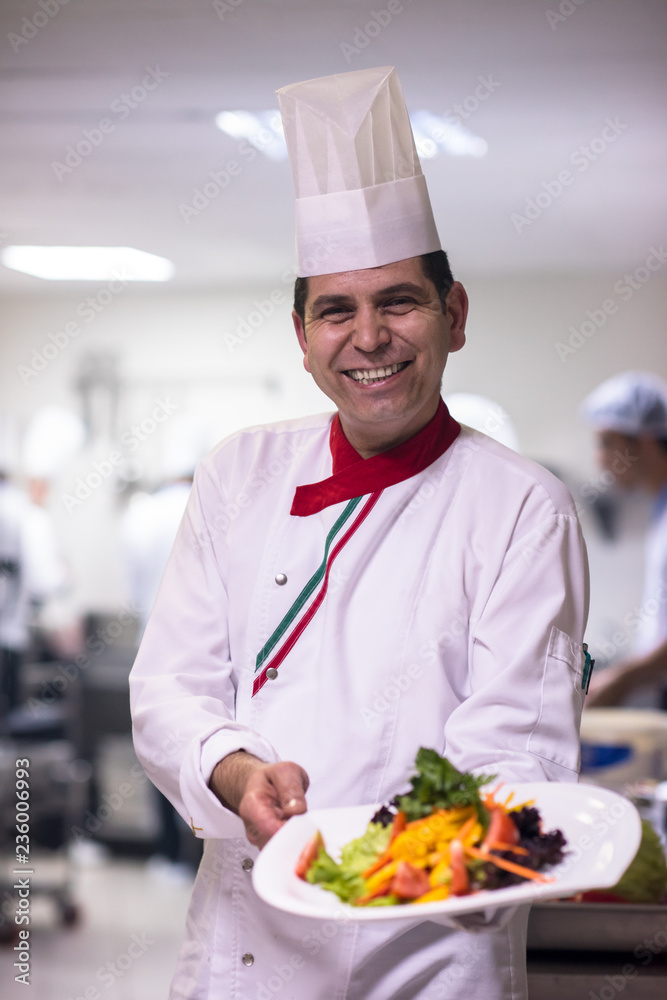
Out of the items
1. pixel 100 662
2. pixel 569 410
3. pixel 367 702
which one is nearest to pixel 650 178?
pixel 569 410

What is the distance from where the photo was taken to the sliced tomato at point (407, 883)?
40.2 inches

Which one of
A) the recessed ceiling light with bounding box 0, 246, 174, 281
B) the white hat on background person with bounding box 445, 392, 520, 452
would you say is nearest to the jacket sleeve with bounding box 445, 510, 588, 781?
the recessed ceiling light with bounding box 0, 246, 174, 281

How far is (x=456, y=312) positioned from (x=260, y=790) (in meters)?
0.73

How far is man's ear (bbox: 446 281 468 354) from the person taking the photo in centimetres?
147

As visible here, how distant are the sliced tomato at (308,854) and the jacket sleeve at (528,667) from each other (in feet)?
0.83

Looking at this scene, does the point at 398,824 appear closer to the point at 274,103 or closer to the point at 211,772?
the point at 211,772

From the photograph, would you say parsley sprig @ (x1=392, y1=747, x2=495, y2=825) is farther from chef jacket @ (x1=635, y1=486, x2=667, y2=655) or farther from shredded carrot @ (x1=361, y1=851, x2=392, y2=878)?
chef jacket @ (x1=635, y1=486, x2=667, y2=655)

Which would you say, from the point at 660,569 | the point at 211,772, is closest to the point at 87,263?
the point at 660,569

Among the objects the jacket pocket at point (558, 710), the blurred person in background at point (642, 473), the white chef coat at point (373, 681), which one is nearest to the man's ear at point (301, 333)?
the white chef coat at point (373, 681)

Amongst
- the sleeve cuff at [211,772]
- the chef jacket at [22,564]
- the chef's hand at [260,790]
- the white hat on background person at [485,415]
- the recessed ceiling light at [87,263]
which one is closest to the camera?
the chef's hand at [260,790]

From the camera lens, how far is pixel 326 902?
103 centimetres

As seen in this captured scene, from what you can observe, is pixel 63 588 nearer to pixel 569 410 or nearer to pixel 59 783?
pixel 59 783

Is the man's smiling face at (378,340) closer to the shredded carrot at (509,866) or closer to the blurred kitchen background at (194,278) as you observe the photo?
the shredded carrot at (509,866)

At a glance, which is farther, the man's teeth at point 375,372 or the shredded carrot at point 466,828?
the man's teeth at point 375,372
